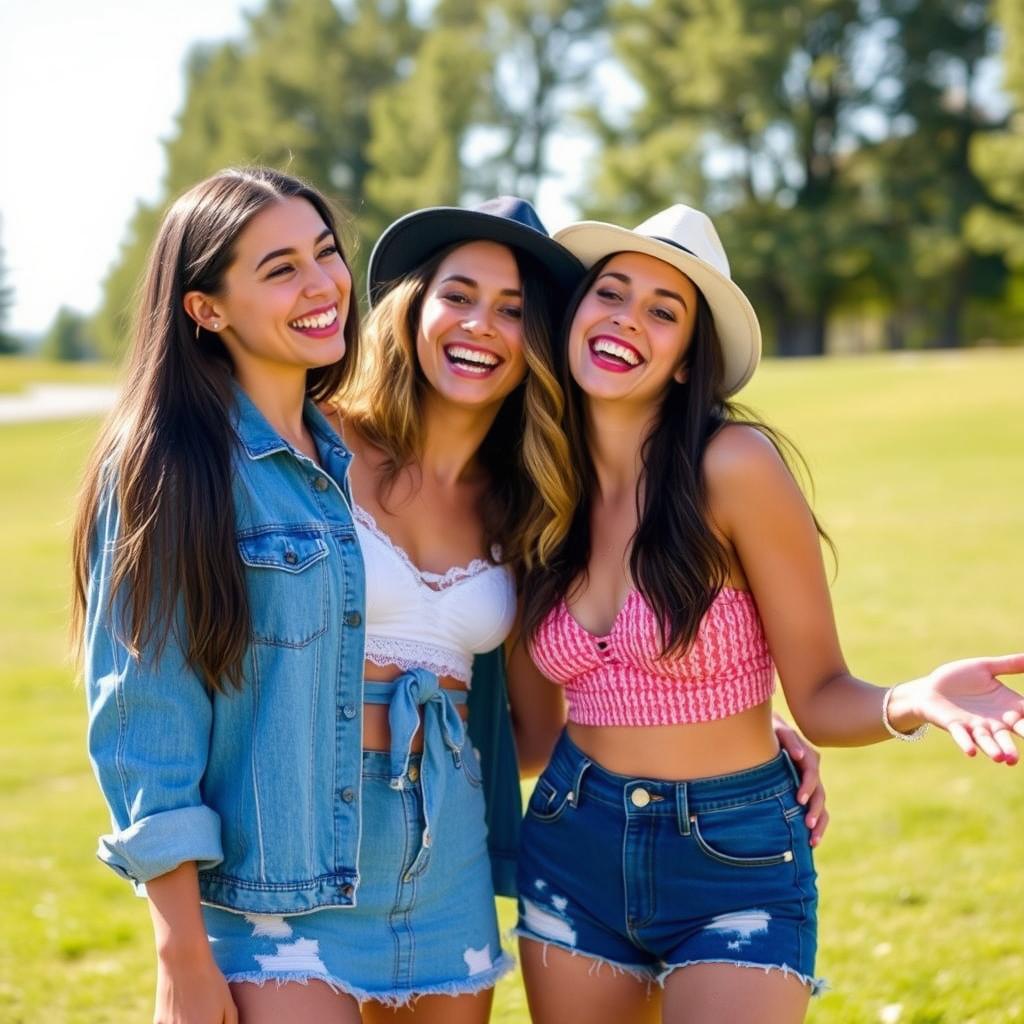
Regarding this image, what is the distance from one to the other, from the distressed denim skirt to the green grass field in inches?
45.5

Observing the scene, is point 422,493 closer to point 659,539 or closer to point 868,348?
point 659,539

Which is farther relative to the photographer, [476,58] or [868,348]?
[868,348]

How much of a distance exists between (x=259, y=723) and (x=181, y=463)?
1.94 ft

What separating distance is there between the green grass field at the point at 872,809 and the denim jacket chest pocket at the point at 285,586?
870mm

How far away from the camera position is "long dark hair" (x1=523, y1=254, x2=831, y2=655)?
3203mm

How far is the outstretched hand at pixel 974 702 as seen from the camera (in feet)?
8.66

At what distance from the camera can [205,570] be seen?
2.70 m

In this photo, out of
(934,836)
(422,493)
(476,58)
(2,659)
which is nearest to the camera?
(422,493)

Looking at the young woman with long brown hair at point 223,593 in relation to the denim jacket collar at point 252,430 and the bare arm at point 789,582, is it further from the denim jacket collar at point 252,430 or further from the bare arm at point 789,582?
the bare arm at point 789,582

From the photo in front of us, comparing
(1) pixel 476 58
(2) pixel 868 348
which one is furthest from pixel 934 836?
(2) pixel 868 348

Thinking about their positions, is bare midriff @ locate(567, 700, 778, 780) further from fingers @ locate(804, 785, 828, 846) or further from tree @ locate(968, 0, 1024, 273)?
tree @ locate(968, 0, 1024, 273)

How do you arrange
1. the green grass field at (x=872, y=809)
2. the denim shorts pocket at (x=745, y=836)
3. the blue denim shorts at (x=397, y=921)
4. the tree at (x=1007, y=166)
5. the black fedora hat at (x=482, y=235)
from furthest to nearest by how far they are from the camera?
1. the tree at (x=1007, y=166)
2. the green grass field at (x=872, y=809)
3. the black fedora hat at (x=482, y=235)
4. the denim shorts pocket at (x=745, y=836)
5. the blue denim shorts at (x=397, y=921)

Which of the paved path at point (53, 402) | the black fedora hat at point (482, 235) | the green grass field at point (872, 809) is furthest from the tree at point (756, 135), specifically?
the black fedora hat at point (482, 235)

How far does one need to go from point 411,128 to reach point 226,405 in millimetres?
50540
